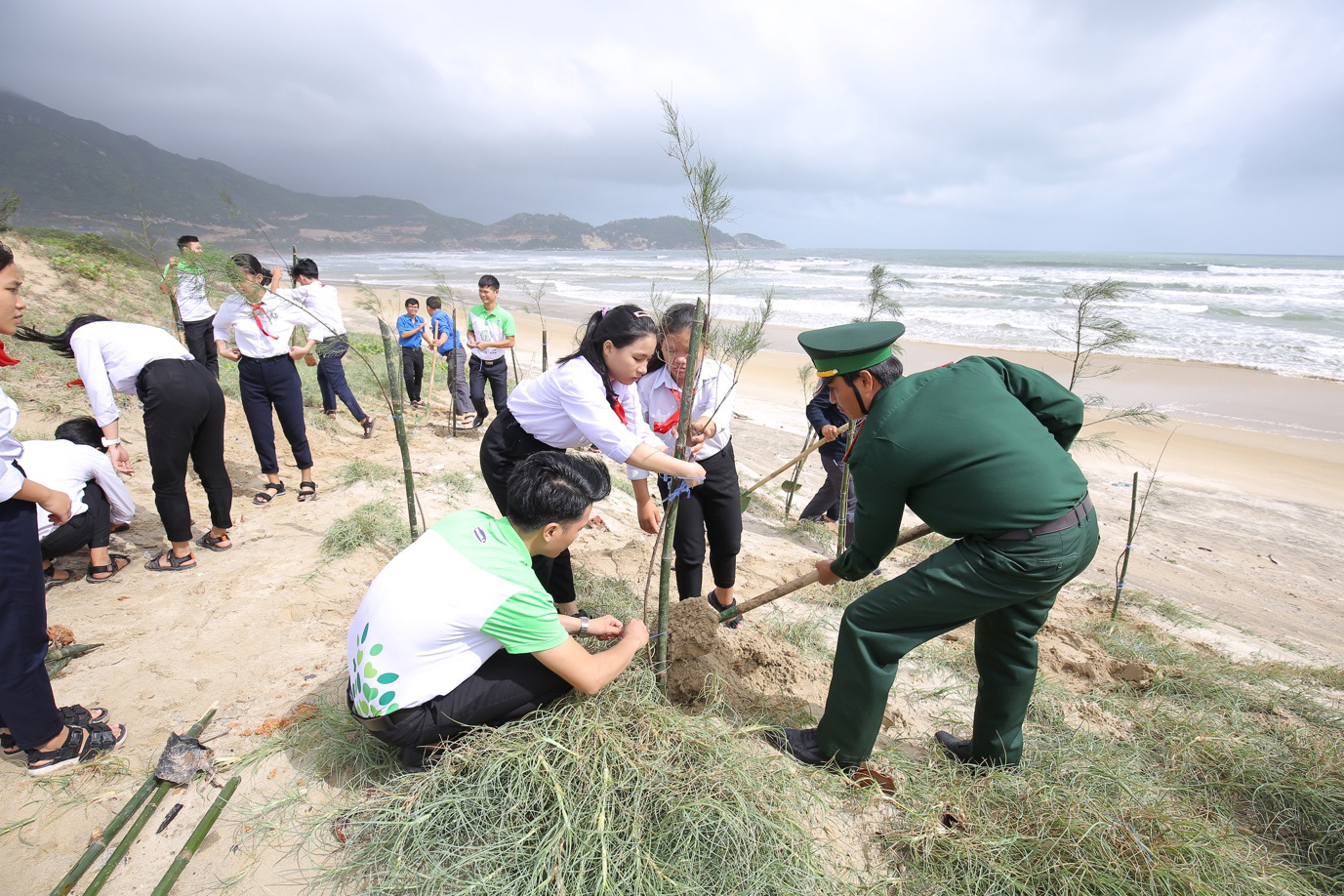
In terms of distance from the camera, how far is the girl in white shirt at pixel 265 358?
4.50m

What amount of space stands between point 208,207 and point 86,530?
4.11 m

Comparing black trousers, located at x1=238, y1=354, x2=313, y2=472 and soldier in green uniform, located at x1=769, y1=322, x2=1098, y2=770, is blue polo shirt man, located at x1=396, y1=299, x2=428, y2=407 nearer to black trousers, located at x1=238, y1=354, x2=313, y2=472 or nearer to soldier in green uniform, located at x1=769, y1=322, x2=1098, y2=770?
black trousers, located at x1=238, y1=354, x2=313, y2=472

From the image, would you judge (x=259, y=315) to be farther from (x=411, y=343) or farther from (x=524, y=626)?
(x=411, y=343)

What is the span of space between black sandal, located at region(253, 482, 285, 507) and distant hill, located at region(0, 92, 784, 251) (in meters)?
2.02

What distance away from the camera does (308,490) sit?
16.6 ft

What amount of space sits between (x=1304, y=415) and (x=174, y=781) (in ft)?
51.3

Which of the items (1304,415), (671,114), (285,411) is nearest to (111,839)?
(671,114)

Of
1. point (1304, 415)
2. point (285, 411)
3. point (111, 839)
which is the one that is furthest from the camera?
point (1304, 415)

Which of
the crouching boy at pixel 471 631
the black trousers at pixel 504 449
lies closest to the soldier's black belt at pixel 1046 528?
the crouching boy at pixel 471 631

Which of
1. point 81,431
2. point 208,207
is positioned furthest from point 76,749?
point 208,207

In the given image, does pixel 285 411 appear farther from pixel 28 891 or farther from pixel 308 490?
pixel 28 891

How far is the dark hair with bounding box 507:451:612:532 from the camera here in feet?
6.90

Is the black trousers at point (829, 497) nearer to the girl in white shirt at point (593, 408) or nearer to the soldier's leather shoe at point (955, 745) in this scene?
the soldier's leather shoe at point (955, 745)

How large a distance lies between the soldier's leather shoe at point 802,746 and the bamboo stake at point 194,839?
2.00 meters
